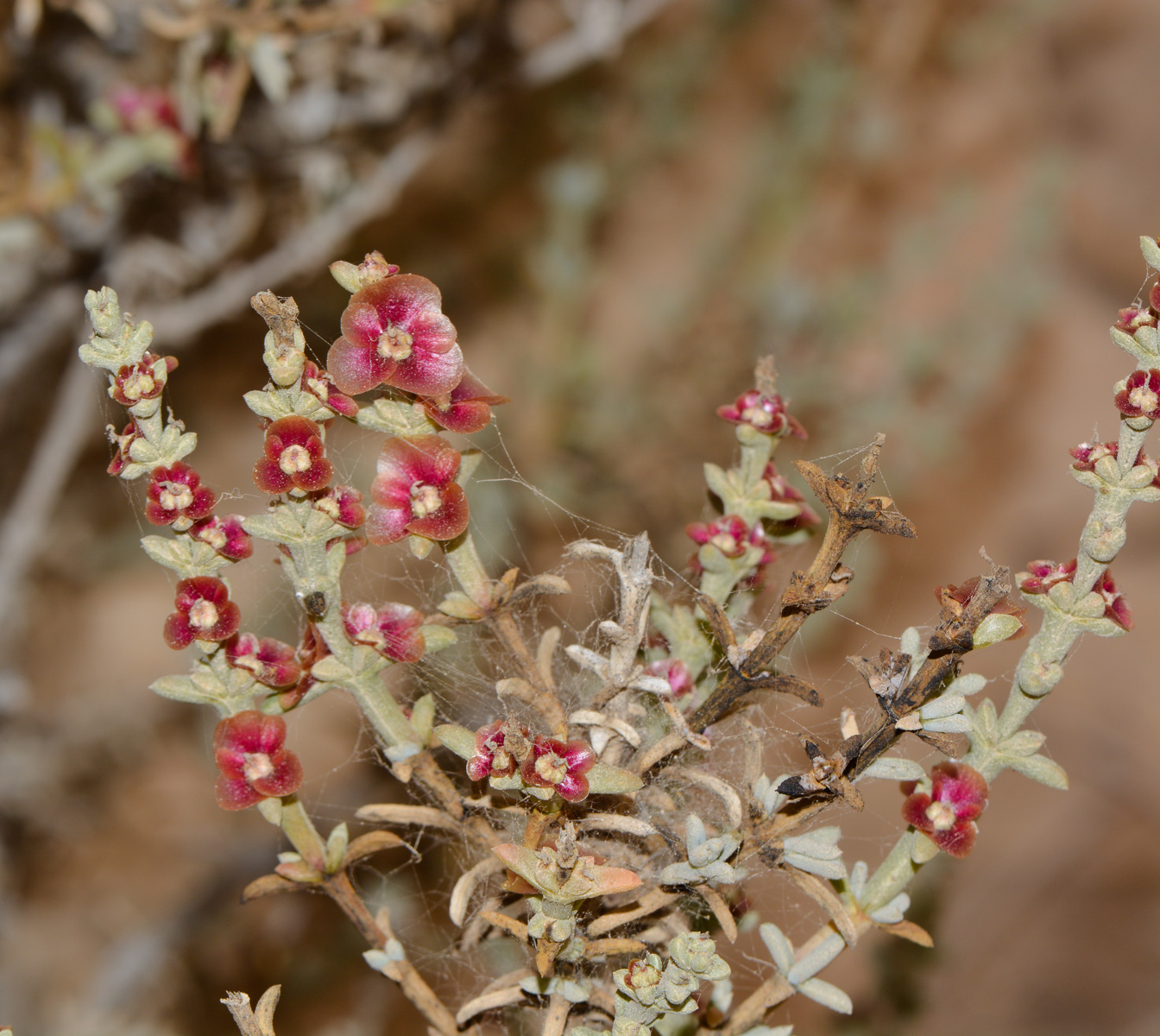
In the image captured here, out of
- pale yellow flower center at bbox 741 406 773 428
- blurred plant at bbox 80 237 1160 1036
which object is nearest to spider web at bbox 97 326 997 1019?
blurred plant at bbox 80 237 1160 1036

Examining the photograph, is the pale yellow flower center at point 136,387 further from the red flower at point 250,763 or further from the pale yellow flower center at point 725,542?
the pale yellow flower center at point 725,542

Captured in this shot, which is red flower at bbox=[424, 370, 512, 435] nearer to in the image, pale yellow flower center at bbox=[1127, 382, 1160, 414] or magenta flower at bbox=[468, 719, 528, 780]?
magenta flower at bbox=[468, 719, 528, 780]

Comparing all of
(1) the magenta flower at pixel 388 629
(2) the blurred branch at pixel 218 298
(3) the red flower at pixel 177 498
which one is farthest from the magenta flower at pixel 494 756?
(2) the blurred branch at pixel 218 298

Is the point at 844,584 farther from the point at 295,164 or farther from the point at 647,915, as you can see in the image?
the point at 295,164

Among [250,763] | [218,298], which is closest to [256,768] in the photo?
[250,763]

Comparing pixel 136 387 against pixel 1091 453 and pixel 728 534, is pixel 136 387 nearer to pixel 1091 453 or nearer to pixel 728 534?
pixel 728 534
